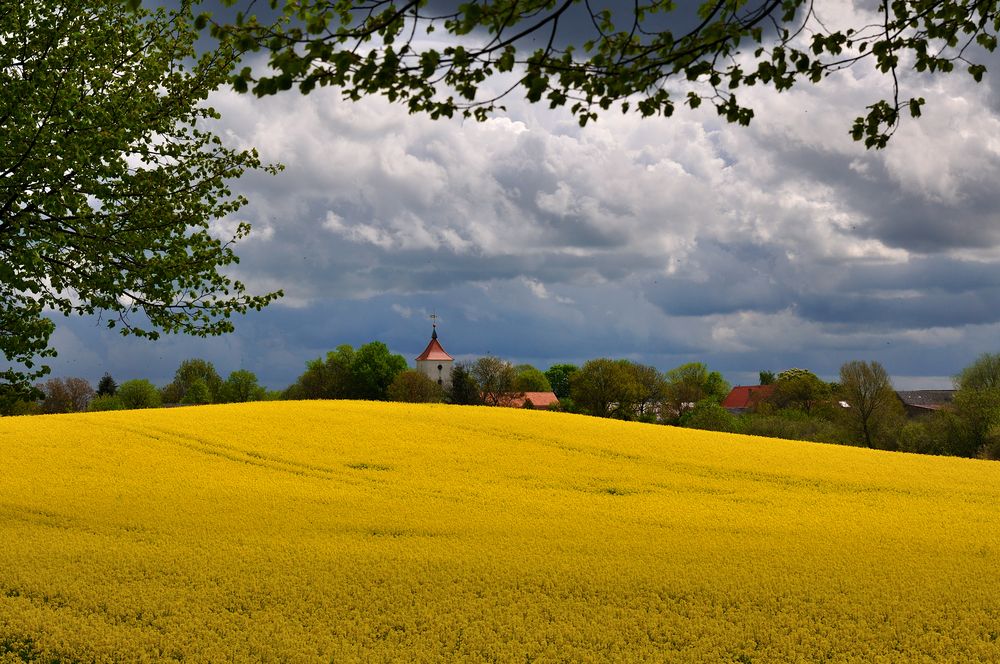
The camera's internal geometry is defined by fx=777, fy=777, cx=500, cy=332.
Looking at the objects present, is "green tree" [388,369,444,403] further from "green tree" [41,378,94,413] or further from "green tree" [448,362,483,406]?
"green tree" [41,378,94,413]

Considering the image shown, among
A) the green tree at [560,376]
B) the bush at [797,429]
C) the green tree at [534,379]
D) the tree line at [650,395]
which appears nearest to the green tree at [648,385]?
the tree line at [650,395]

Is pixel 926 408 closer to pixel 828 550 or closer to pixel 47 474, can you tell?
pixel 828 550

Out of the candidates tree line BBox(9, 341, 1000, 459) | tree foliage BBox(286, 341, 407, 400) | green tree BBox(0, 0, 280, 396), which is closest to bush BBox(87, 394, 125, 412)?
tree line BBox(9, 341, 1000, 459)

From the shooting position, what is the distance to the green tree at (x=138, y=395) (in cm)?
9550

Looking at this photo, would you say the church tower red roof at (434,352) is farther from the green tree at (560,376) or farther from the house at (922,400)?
the house at (922,400)

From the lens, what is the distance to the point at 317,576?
1210cm

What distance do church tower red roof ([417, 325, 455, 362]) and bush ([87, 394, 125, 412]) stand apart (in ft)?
142

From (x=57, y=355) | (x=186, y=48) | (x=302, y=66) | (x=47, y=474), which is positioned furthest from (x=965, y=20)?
(x=47, y=474)

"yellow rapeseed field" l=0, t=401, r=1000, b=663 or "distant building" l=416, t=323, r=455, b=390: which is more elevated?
Answer: "distant building" l=416, t=323, r=455, b=390

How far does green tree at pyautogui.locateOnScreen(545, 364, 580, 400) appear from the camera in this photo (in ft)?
411

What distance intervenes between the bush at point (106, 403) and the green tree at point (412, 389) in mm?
33232

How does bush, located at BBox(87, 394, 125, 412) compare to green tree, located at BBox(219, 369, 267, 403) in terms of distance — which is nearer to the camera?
bush, located at BBox(87, 394, 125, 412)

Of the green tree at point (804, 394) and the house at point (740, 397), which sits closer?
the green tree at point (804, 394)

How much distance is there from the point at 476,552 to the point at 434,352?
110062mm
